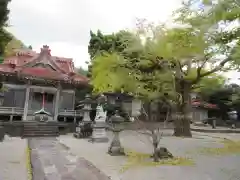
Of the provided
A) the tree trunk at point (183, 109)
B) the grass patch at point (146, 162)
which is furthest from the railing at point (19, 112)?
the grass patch at point (146, 162)

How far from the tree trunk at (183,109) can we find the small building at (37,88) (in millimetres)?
7394

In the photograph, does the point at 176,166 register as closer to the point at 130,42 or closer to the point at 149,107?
the point at 130,42

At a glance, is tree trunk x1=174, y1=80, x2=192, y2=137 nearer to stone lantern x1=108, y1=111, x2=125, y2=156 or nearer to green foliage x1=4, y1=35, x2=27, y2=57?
stone lantern x1=108, y1=111, x2=125, y2=156

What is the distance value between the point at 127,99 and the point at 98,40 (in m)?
6.81

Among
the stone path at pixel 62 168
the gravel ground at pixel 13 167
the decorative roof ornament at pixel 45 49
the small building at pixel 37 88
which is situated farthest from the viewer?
the decorative roof ornament at pixel 45 49

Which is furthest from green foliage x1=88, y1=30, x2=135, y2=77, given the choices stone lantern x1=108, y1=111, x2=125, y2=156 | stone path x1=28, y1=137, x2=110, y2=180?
stone path x1=28, y1=137, x2=110, y2=180

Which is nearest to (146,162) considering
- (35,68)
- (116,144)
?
(116,144)

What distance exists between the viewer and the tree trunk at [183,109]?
17.2 m

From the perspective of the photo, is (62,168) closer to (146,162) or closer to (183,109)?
(146,162)

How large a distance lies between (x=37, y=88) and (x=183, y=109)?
1104cm

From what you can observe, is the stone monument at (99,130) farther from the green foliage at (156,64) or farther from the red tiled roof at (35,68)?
the red tiled roof at (35,68)

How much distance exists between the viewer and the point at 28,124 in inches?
690

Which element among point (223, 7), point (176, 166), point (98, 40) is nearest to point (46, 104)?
point (98, 40)

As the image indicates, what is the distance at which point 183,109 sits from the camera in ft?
57.0
